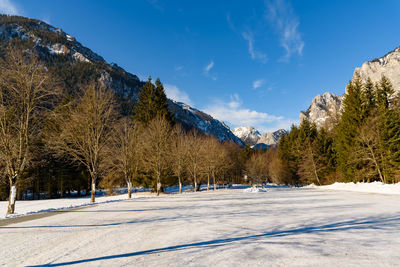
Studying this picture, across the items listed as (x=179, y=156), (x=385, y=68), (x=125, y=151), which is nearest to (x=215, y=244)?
(x=125, y=151)

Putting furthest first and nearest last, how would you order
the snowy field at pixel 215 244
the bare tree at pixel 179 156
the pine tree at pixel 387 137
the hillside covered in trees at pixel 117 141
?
the bare tree at pixel 179 156 → the pine tree at pixel 387 137 → the hillside covered in trees at pixel 117 141 → the snowy field at pixel 215 244

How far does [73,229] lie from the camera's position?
7.15 m

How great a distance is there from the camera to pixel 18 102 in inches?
561

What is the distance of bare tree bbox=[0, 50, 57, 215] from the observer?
13.4 m

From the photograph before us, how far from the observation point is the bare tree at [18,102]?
1339 centimetres

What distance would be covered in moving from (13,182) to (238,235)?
1569 centimetres

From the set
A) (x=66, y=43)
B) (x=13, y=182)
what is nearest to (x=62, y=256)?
(x=13, y=182)

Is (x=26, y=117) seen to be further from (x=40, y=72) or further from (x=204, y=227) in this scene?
(x=204, y=227)

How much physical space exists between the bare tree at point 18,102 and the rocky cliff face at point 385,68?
200 m

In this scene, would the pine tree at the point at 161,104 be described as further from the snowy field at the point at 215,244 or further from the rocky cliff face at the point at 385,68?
the rocky cliff face at the point at 385,68

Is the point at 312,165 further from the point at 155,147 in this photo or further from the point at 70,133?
the point at 70,133

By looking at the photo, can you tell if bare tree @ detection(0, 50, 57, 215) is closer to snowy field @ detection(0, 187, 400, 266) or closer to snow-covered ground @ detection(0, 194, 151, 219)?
snow-covered ground @ detection(0, 194, 151, 219)

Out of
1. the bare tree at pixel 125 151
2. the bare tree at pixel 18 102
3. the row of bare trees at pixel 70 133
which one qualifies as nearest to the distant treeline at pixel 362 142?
the row of bare trees at pixel 70 133

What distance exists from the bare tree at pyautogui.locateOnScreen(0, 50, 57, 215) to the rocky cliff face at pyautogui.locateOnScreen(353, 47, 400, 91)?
656 feet
